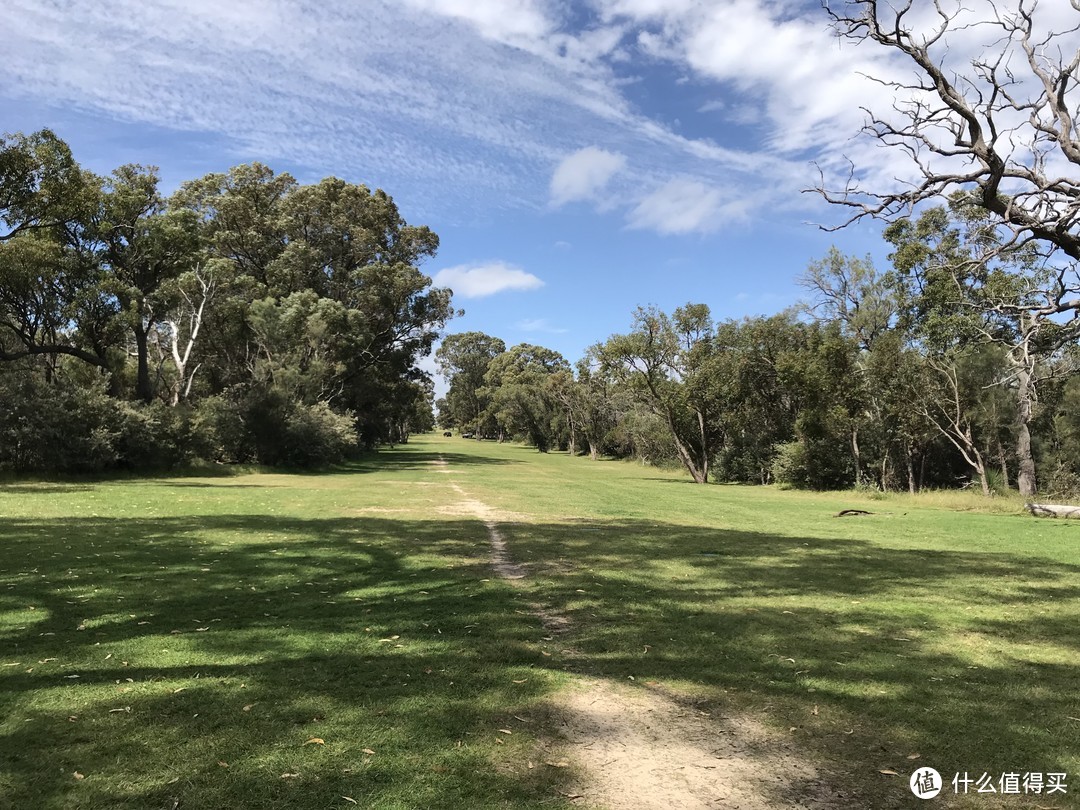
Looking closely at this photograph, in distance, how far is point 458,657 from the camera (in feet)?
17.2

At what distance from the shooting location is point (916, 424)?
1094 inches

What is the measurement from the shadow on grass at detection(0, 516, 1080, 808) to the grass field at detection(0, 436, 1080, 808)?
0.08 feet

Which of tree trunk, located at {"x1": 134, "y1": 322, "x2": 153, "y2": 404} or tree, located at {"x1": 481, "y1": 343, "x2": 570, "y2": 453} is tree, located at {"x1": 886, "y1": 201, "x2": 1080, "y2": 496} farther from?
tree, located at {"x1": 481, "y1": 343, "x2": 570, "y2": 453}

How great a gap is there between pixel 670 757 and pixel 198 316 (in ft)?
112

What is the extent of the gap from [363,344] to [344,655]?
39627 millimetres

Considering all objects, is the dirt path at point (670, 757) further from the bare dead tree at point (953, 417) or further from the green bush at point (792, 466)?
the green bush at point (792, 466)

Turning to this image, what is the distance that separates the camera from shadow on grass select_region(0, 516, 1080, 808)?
136 inches

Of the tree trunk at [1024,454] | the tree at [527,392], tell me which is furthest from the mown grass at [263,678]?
the tree at [527,392]

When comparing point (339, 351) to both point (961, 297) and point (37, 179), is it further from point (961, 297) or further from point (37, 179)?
point (961, 297)

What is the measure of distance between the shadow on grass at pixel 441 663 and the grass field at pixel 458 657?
24 millimetres

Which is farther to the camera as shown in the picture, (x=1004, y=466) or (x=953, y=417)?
(x=1004, y=466)

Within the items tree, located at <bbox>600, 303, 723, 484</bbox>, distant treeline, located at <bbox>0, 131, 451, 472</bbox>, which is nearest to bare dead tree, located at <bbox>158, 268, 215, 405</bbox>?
distant treeline, located at <bbox>0, 131, 451, 472</bbox>

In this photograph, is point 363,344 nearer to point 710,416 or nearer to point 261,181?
point 261,181

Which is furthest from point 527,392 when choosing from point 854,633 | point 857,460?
point 854,633
